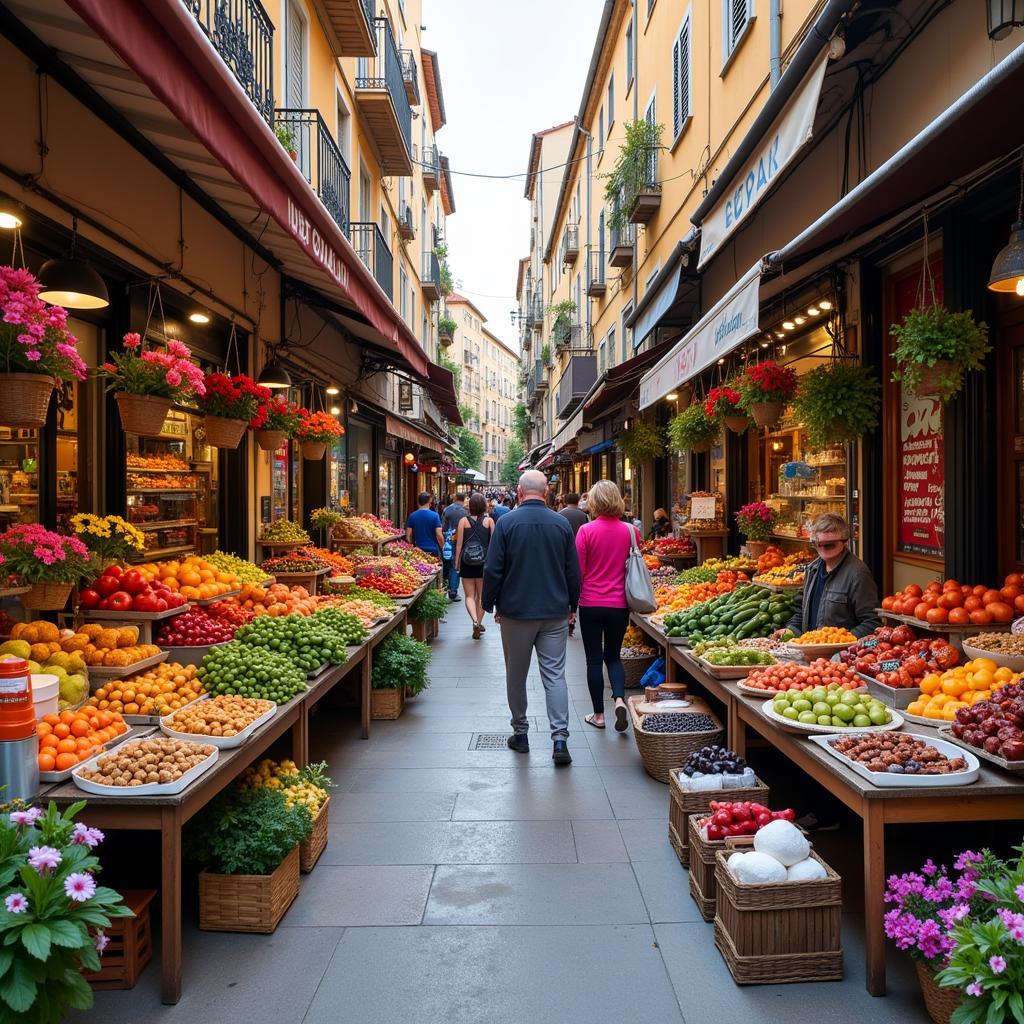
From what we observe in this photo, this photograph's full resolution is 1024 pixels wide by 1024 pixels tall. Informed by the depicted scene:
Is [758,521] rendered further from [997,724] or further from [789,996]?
[789,996]

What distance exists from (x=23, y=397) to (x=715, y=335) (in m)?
A: 4.79

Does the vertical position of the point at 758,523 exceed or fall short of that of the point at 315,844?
it exceeds it

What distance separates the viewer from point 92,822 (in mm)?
3412

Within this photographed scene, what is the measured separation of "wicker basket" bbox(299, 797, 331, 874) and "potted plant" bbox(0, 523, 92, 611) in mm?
1787

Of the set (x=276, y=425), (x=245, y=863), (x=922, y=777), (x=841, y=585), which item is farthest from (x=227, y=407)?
(x=922, y=777)

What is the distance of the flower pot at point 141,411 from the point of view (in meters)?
5.18

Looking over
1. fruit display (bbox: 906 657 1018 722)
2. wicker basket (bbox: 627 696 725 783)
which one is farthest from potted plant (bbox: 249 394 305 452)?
fruit display (bbox: 906 657 1018 722)

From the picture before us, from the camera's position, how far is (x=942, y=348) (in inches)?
188

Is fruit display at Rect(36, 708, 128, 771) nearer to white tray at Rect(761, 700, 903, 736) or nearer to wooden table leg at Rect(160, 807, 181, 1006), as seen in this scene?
wooden table leg at Rect(160, 807, 181, 1006)

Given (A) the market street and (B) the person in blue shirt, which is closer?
(A) the market street

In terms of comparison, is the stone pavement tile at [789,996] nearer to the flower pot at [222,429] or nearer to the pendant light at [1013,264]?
the pendant light at [1013,264]

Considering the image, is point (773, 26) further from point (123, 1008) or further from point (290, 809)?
point (123, 1008)

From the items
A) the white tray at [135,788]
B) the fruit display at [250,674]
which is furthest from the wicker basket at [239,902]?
the fruit display at [250,674]

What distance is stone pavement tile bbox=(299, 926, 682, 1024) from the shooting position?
3.19 m
